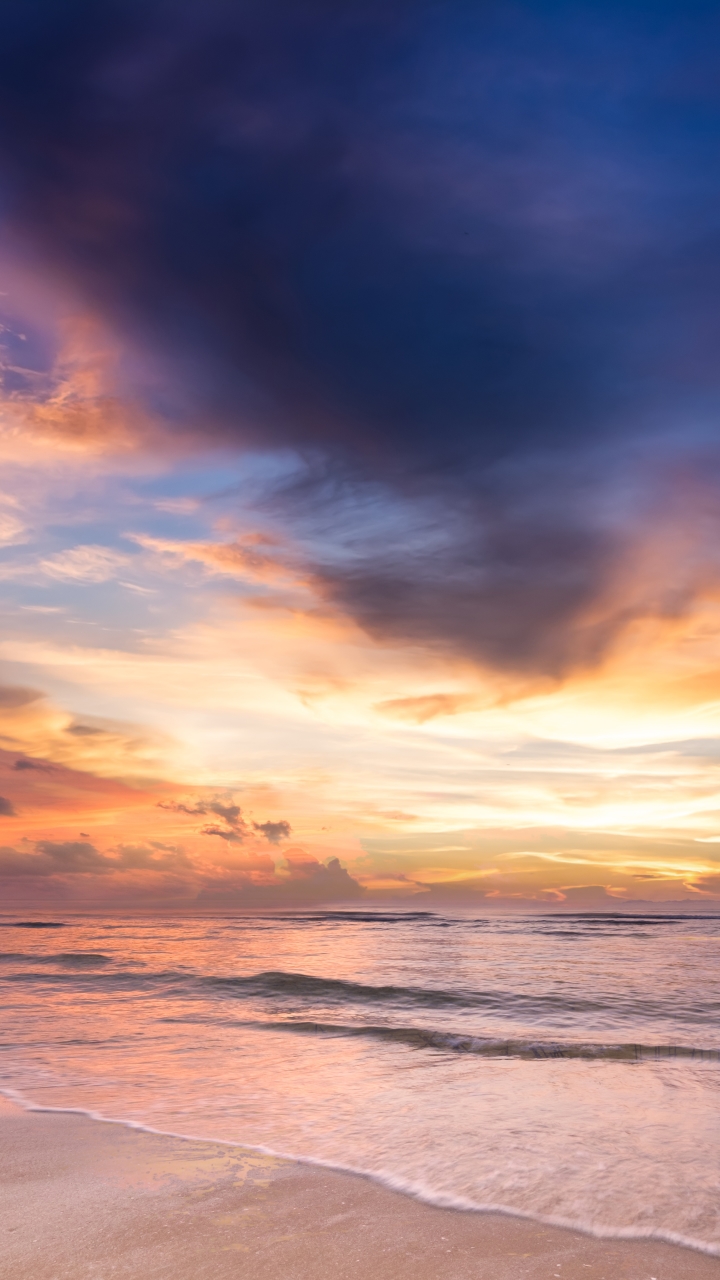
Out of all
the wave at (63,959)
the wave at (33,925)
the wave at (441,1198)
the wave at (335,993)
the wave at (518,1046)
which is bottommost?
the wave at (33,925)

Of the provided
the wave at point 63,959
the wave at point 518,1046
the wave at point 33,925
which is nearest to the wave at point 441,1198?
the wave at point 518,1046

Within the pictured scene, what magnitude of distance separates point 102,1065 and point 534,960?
2116 centimetres

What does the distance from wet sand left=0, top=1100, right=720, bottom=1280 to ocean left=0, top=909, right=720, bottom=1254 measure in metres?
0.38

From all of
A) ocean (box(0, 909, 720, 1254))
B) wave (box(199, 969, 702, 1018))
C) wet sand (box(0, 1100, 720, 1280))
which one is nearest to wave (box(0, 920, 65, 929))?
ocean (box(0, 909, 720, 1254))

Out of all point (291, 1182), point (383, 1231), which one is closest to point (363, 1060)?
point (291, 1182)

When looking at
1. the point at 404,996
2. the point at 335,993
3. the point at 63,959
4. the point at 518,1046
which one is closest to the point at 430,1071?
the point at 518,1046

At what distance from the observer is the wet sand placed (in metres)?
4.45

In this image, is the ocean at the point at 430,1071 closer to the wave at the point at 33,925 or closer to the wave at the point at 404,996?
the wave at the point at 404,996

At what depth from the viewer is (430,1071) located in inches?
430

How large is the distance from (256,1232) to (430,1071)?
6584 mm

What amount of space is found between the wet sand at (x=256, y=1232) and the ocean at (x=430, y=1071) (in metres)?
0.38

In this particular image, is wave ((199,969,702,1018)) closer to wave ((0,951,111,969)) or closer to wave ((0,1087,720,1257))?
wave ((0,951,111,969))

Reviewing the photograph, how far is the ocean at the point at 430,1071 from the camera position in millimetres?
6188

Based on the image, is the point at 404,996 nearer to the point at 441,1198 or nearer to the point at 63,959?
the point at 441,1198
